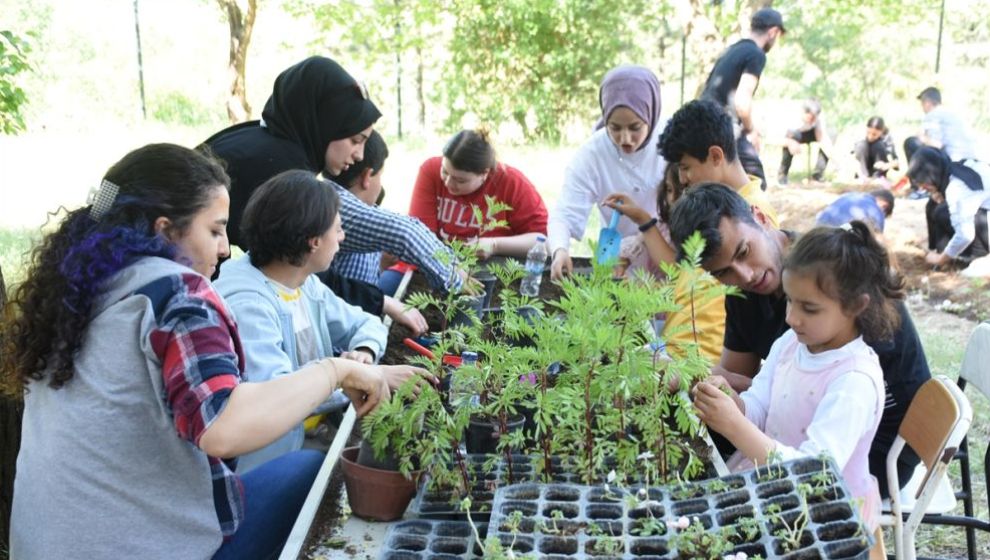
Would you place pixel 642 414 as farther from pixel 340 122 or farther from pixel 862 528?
pixel 340 122

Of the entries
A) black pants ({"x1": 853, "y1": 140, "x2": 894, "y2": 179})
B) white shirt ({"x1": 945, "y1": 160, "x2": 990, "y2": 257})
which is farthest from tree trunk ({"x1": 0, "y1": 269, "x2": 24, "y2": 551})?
black pants ({"x1": 853, "y1": 140, "x2": 894, "y2": 179})

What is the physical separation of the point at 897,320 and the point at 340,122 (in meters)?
1.93

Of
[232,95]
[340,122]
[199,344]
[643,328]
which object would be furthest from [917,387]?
[232,95]

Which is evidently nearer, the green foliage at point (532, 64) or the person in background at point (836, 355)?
the person in background at point (836, 355)

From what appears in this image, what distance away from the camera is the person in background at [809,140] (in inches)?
441

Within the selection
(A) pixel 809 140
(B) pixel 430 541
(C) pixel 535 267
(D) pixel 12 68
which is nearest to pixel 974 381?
(C) pixel 535 267

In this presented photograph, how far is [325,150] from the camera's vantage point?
3270 mm

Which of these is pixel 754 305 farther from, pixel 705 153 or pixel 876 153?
pixel 876 153

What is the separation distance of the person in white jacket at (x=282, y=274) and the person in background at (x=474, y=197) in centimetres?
151

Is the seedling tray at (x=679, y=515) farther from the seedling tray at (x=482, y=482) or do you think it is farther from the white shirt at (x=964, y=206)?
the white shirt at (x=964, y=206)

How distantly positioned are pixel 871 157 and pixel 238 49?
7.40 meters

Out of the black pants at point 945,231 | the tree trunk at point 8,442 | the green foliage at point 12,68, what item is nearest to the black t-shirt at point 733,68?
the black pants at point 945,231

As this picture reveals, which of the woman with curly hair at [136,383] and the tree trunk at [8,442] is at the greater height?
the woman with curly hair at [136,383]

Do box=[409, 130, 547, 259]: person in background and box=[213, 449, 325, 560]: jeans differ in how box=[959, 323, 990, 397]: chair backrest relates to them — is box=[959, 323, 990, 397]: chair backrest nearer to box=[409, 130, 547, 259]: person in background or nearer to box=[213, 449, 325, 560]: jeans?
box=[213, 449, 325, 560]: jeans
